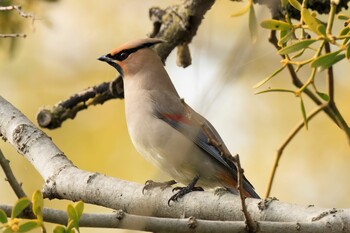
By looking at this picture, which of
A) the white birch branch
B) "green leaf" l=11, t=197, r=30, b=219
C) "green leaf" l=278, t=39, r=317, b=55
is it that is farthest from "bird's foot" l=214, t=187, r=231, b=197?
"green leaf" l=11, t=197, r=30, b=219

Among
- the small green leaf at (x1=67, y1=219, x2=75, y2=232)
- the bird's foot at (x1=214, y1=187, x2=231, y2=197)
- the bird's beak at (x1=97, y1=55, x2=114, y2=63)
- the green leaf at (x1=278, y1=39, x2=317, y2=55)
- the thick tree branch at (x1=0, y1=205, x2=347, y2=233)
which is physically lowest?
the small green leaf at (x1=67, y1=219, x2=75, y2=232)

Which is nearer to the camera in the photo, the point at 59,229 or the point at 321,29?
the point at 59,229

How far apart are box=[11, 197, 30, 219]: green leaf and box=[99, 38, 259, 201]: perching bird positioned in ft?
4.67

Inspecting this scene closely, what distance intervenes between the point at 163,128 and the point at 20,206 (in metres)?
1.93

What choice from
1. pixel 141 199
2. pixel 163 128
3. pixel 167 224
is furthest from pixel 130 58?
pixel 167 224

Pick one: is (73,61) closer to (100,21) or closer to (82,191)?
(100,21)

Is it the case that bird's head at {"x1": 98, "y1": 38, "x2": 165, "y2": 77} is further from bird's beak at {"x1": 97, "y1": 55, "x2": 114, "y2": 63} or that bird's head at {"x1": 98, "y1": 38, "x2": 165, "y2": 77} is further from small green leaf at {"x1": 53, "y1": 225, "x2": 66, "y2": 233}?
small green leaf at {"x1": 53, "y1": 225, "x2": 66, "y2": 233}

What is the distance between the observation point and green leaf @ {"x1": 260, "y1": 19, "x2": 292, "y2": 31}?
2754mm

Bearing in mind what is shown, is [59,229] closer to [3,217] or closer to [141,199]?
[3,217]

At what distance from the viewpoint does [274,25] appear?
2.85 metres

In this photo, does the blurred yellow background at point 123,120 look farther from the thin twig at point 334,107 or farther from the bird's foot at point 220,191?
the bird's foot at point 220,191

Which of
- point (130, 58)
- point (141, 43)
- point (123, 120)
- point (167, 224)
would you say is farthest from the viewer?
point (123, 120)

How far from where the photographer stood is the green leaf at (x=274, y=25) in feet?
9.03

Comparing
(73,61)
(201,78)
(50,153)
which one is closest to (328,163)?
(73,61)
